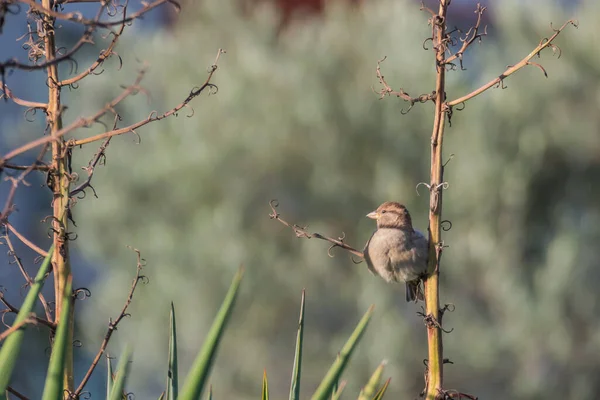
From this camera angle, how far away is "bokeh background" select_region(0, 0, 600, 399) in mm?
8562

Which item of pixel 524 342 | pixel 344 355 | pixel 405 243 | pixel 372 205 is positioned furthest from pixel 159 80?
pixel 344 355

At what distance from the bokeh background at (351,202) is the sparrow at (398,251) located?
5.23 metres

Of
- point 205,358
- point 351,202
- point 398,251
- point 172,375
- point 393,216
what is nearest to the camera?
point 205,358

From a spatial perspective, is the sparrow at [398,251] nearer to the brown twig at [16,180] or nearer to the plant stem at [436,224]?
the plant stem at [436,224]

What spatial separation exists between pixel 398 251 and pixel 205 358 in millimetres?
1408

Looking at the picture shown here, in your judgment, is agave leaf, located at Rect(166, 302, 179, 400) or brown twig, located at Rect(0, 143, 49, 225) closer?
brown twig, located at Rect(0, 143, 49, 225)

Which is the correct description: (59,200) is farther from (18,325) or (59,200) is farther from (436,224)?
(436,224)

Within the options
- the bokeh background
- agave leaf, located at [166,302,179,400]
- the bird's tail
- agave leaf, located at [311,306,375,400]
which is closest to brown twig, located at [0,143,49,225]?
agave leaf, located at [166,302,179,400]

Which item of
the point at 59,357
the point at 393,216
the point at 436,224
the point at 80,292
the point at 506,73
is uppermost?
the point at 393,216

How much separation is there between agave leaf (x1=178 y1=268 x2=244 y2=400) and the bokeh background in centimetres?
675

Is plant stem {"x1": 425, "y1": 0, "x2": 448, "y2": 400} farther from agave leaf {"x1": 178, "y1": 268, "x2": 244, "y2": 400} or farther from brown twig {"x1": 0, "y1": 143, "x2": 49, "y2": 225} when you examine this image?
brown twig {"x1": 0, "y1": 143, "x2": 49, "y2": 225}

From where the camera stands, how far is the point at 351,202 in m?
9.13

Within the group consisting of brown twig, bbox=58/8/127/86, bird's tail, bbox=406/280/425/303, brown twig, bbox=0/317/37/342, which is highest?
bird's tail, bbox=406/280/425/303

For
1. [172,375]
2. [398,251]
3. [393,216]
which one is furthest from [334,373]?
[393,216]
